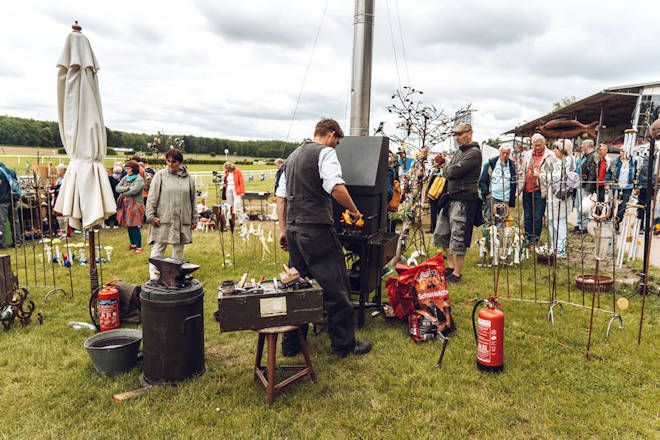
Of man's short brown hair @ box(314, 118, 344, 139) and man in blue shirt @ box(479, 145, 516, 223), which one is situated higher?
man's short brown hair @ box(314, 118, 344, 139)

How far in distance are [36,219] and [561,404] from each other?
Result: 1074 centimetres

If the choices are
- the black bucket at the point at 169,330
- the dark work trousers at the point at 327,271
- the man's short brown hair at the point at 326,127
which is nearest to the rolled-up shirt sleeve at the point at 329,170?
the man's short brown hair at the point at 326,127

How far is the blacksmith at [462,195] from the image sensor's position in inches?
201

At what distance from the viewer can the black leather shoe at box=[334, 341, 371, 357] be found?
3.53 meters

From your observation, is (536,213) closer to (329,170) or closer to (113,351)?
(329,170)

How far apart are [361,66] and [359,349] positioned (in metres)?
5.05

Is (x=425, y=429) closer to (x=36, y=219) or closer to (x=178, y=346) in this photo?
(x=178, y=346)

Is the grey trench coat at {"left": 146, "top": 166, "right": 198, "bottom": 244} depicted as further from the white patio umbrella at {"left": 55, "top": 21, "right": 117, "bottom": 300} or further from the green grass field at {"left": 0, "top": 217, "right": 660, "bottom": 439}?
the green grass field at {"left": 0, "top": 217, "right": 660, "bottom": 439}

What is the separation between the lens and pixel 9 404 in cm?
286

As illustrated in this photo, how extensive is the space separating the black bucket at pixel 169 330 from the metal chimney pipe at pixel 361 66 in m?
4.70

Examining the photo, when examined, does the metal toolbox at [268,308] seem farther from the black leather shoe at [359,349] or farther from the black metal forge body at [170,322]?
the black leather shoe at [359,349]

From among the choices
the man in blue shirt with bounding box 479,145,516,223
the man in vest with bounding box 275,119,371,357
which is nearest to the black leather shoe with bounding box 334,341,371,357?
the man in vest with bounding box 275,119,371,357

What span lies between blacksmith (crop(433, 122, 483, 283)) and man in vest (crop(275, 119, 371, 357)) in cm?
240

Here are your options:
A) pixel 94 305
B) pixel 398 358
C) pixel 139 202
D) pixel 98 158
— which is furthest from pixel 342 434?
pixel 139 202
